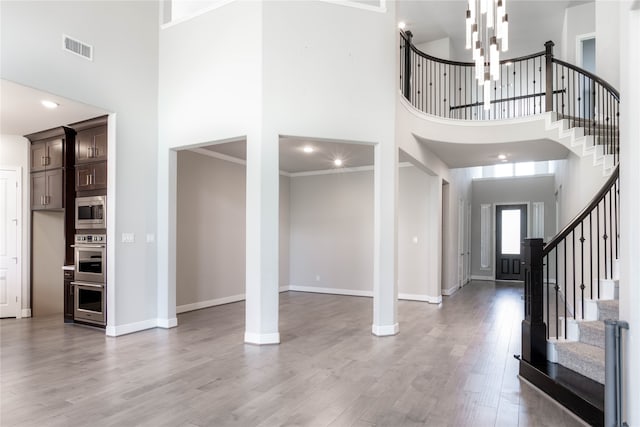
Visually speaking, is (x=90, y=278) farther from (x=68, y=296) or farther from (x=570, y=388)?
(x=570, y=388)

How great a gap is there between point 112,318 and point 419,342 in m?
3.84

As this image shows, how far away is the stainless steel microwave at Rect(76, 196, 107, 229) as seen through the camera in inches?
209

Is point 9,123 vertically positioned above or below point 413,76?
below

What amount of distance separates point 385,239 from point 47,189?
198 inches

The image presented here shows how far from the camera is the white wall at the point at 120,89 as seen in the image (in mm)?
4430

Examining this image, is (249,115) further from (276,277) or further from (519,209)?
(519,209)

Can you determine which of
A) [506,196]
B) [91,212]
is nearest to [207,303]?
[91,212]

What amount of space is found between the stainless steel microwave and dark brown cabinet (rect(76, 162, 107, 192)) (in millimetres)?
151

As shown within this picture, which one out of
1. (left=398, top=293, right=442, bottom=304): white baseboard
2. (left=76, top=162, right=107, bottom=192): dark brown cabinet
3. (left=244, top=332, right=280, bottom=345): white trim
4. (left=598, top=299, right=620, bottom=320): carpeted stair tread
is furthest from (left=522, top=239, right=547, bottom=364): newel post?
(left=76, top=162, right=107, bottom=192): dark brown cabinet

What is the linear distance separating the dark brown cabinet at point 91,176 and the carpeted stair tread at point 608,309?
571 centimetres

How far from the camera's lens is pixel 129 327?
524cm

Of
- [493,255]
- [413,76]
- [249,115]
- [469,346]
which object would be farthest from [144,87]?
[493,255]

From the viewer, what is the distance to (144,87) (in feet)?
18.1

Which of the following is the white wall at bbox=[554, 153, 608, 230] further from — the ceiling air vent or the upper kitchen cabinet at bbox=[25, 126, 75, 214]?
the upper kitchen cabinet at bbox=[25, 126, 75, 214]
